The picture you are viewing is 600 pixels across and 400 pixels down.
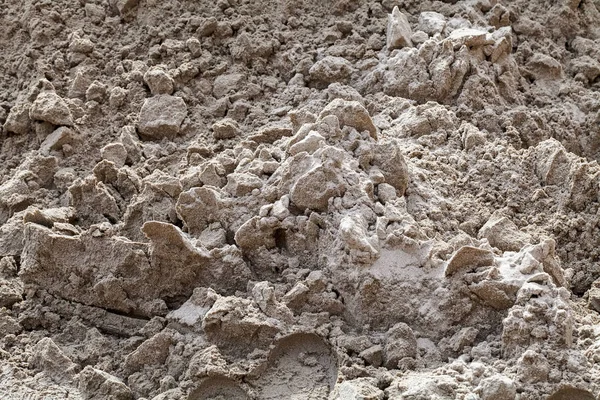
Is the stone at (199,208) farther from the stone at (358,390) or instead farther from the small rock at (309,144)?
the stone at (358,390)

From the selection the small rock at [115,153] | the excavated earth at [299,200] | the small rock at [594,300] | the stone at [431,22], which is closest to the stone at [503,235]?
the excavated earth at [299,200]

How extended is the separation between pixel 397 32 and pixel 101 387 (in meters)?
1.20

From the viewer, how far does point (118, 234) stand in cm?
177

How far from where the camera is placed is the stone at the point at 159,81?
2.14 m

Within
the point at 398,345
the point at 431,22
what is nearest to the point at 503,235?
the point at 398,345

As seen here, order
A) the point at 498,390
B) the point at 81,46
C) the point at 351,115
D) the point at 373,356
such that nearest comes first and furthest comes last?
the point at 498,390
the point at 373,356
the point at 351,115
the point at 81,46

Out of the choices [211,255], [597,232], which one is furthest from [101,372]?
[597,232]

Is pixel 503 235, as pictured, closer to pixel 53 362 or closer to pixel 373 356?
pixel 373 356

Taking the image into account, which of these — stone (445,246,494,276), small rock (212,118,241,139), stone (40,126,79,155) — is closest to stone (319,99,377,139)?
small rock (212,118,241,139)

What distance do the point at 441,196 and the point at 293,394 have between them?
1.84 feet

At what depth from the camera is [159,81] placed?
2.14 m

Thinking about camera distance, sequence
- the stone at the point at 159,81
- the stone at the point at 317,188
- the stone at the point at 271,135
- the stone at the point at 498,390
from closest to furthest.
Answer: the stone at the point at 498,390 → the stone at the point at 317,188 → the stone at the point at 271,135 → the stone at the point at 159,81

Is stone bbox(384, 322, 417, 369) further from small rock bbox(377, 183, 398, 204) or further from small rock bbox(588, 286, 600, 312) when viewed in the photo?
small rock bbox(588, 286, 600, 312)

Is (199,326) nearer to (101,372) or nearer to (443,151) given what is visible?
(101,372)
